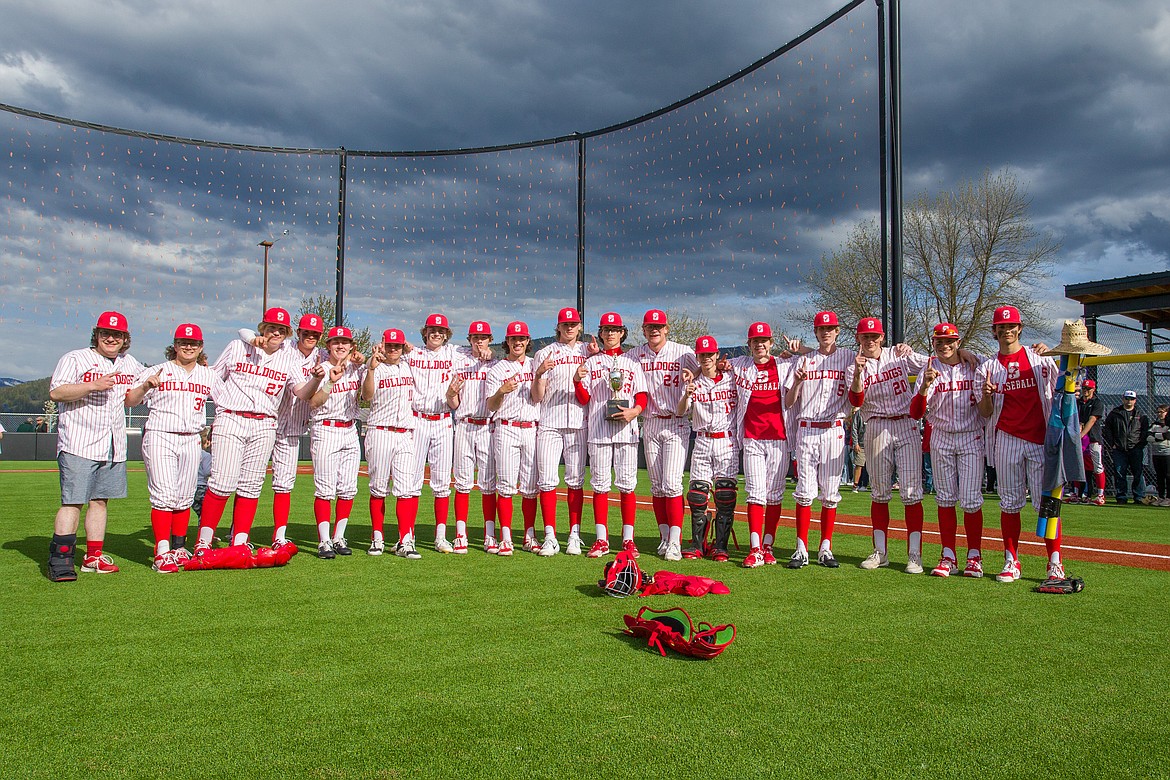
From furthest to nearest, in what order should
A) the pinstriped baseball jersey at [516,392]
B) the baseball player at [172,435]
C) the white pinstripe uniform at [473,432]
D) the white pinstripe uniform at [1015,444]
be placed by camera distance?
the white pinstripe uniform at [473,432] → the pinstriped baseball jersey at [516,392] → the baseball player at [172,435] → the white pinstripe uniform at [1015,444]

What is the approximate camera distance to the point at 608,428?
732 centimetres

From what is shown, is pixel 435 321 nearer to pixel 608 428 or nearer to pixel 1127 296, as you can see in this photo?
pixel 608 428

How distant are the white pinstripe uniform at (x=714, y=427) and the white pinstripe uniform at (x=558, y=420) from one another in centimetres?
112

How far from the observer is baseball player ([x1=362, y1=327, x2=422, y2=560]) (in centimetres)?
718

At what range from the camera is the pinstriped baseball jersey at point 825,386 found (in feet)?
22.4

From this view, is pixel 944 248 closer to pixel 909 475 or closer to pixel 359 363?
pixel 909 475

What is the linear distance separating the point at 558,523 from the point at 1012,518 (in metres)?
5.59

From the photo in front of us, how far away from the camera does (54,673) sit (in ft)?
11.9

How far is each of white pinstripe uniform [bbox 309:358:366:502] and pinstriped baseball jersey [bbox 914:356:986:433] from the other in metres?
5.10

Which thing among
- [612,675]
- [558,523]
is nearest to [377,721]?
[612,675]

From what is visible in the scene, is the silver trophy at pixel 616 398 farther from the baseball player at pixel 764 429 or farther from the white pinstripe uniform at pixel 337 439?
the white pinstripe uniform at pixel 337 439

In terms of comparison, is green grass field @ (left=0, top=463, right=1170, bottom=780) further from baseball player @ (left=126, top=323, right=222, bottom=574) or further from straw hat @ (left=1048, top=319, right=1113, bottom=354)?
straw hat @ (left=1048, top=319, right=1113, bottom=354)

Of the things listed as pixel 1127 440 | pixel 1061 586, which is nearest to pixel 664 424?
pixel 1061 586

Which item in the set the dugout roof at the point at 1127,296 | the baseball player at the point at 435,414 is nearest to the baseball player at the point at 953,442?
the baseball player at the point at 435,414
